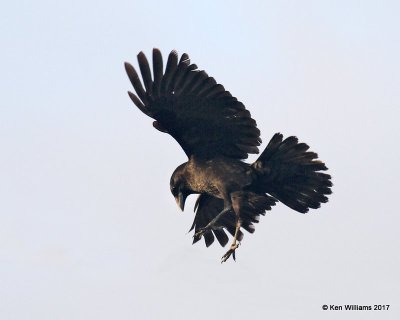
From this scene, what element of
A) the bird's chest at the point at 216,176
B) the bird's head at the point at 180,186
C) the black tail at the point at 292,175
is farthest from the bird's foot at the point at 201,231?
the black tail at the point at 292,175

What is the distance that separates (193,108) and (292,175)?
1.68 meters

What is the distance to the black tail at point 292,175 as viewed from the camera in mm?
17812

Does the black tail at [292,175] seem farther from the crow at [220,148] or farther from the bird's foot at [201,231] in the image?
the bird's foot at [201,231]

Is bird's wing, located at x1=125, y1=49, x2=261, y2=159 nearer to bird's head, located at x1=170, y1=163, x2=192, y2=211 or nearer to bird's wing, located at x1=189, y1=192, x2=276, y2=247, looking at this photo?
bird's head, located at x1=170, y1=163, x2=192, y2=211

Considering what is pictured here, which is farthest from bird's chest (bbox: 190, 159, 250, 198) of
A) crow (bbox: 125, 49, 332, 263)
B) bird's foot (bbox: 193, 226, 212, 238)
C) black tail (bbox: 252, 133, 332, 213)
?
bird's foot (bbox: 193, 226, 212, 238)

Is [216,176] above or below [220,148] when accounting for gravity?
below

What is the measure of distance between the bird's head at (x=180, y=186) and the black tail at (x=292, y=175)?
40.7 inches

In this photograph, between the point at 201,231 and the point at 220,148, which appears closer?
the point at 220,148

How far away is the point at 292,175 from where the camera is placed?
18109mm

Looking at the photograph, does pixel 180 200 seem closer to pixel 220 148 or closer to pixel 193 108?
pixel 220 148

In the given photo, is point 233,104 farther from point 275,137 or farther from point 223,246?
point 223,246

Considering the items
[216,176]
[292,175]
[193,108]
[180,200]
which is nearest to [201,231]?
[180,200]

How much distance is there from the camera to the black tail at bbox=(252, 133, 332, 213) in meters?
17.8

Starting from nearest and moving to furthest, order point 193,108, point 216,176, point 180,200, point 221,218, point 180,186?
point 193,108 < point 216,176 < point 180,186 < point 180,200 < point 221,218
